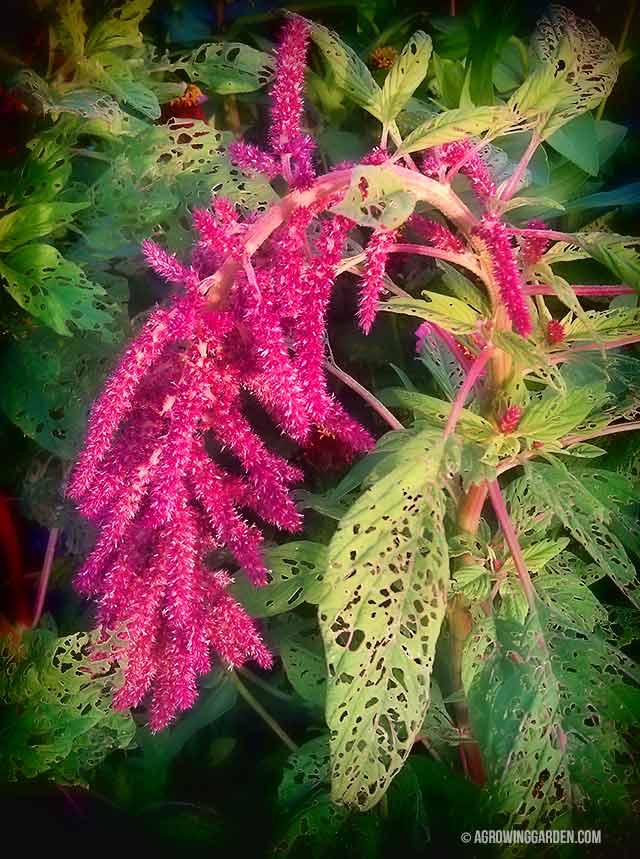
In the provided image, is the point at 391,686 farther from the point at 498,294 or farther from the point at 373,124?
the point at 373,124

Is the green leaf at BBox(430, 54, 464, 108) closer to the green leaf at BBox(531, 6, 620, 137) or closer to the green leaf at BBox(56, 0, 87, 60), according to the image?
the green leaf at BBox(531, 6, 620, 137)

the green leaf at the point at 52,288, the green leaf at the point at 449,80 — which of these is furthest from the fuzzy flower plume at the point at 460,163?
the green leaf at the point at 52,288

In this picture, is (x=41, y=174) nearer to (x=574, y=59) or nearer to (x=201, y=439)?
(x=201, y=439)

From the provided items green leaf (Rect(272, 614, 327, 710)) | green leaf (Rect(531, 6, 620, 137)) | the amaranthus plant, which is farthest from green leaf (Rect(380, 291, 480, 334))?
green leaf (Rect(272, 614, 327, 710))

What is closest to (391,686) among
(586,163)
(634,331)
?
(634,331)

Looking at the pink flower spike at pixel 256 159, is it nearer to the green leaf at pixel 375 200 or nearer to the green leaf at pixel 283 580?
the green leaf at pixel 375 200
